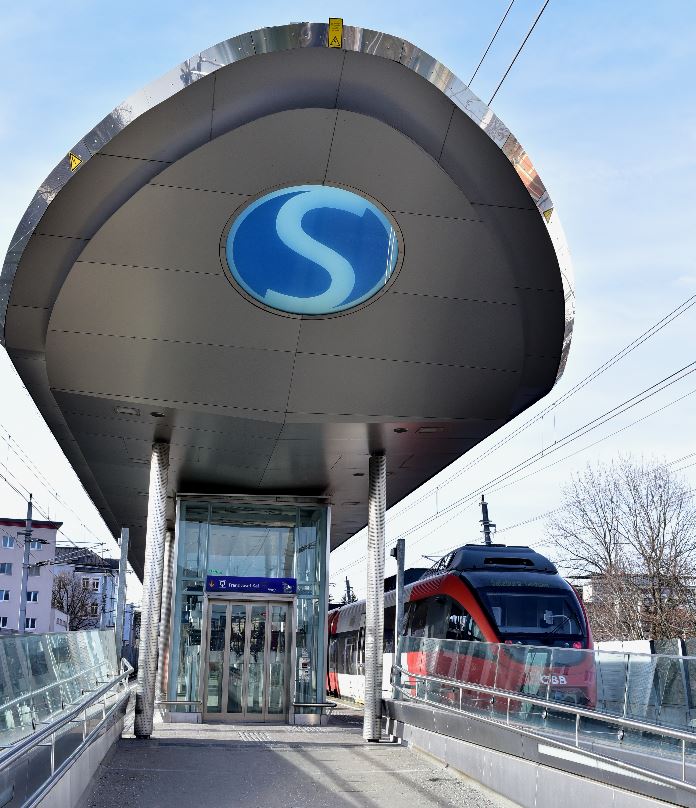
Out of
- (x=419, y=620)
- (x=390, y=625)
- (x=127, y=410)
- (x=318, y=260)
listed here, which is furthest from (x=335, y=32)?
(x=390, y=625)

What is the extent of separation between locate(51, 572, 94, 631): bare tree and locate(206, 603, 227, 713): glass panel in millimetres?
87748

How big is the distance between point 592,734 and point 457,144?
18.6ft

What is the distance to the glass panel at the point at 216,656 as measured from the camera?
19922 millimetres

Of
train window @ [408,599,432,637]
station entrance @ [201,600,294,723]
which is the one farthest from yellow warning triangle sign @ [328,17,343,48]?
train window @ [408,599,432,637]

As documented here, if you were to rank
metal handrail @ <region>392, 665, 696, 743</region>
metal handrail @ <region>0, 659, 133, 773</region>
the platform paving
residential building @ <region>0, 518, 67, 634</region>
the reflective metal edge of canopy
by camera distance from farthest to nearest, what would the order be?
residential building @ <region>0, 518, 67, 634</region>, the platform paving, the reflective metal edge of canopy, metal handrail @ <region>392, 665, 696, 743</region>, metal handrail @ <region>0, 659, 133, 773</region>

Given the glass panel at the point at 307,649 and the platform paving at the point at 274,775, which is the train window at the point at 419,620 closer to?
the glass panel at the point at 307,649

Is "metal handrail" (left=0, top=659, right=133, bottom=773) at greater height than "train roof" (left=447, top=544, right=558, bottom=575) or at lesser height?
lesser

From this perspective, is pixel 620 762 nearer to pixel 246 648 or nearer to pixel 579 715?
pixel 579 715

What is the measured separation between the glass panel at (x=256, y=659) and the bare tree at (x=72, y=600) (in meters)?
87.9

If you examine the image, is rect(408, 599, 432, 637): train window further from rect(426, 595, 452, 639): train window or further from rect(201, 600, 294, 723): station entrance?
rect(201, 600, 294, 723): station entrance

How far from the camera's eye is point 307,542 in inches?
822

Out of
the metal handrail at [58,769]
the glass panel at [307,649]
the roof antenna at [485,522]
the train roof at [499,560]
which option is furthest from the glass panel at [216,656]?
the roof antenna at [485,522]

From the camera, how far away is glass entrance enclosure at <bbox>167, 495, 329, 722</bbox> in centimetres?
1988

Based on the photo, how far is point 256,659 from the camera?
20203 millimetres
